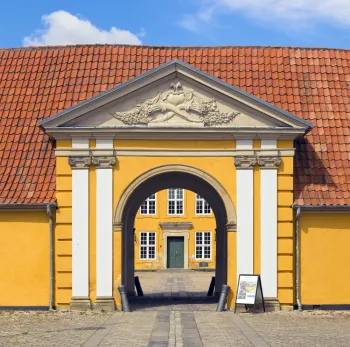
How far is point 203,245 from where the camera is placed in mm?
56250

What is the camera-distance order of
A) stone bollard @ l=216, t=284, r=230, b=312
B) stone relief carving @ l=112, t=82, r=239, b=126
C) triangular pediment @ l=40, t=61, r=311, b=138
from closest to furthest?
stone bollard @ l=216, t=284, r=230, b=312, triangular pediment @ l=40, t=61, r=311, b=138, stone relief carving @ l=112, t=82, r=239, b=126

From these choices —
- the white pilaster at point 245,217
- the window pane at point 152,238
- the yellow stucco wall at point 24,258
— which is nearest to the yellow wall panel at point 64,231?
the yellow stucco wall at point 24,258

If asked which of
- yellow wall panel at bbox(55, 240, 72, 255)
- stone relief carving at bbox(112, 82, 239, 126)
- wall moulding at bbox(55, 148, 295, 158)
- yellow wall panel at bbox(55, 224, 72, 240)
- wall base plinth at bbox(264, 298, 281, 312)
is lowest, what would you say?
wall base plinth at bbox(264, 298, 281, 312)

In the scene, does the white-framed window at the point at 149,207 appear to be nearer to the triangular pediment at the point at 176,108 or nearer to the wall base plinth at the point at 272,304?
the triangular pediment at the point at 176,108

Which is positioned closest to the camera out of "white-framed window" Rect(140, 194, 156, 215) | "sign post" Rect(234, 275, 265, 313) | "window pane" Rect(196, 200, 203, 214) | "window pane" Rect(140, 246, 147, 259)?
"sign post" Rect(234, 275, 265, 313)

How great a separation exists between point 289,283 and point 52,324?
655cm

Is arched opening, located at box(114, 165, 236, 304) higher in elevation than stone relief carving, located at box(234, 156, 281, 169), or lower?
lower

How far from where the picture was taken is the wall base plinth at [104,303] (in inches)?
887

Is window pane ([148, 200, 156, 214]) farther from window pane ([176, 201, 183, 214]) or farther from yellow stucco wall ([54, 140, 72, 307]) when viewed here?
yellow stucco wall ([54, 140, 72, 307])

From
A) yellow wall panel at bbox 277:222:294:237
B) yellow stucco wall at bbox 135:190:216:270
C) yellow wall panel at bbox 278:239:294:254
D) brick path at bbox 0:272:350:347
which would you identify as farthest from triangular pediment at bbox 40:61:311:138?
yellow stucco wall at bbox 135:190:216:270

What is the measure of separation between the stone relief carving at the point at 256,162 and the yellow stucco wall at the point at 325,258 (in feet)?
5.08

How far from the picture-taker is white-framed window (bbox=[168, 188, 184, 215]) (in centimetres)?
5706

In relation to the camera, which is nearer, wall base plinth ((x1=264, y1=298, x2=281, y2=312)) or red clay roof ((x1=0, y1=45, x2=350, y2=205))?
wall base plinth ((x1=264, y1=298, x2=281, y2=312))

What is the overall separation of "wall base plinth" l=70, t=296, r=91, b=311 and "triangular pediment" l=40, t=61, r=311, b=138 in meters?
4.33
